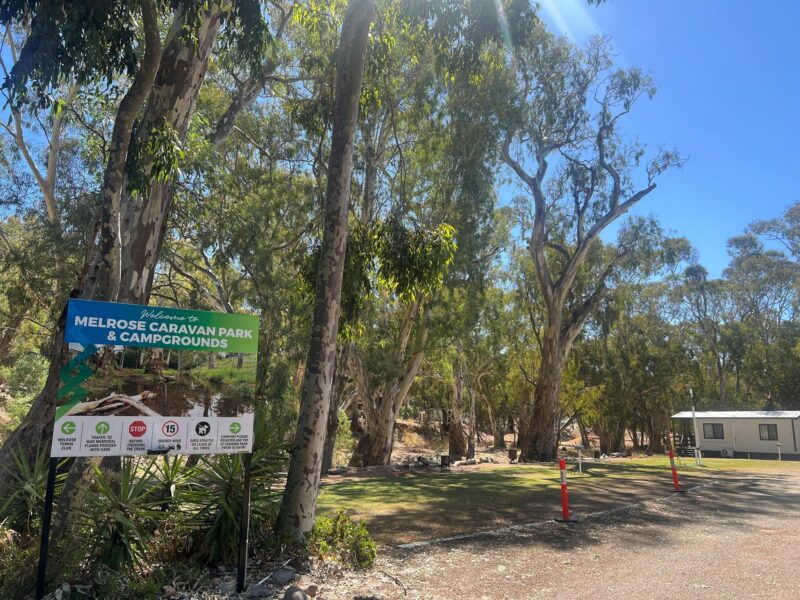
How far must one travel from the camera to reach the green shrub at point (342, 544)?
240 inches

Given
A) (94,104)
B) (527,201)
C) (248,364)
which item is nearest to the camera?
(248,364)

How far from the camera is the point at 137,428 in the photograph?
4734 millimetres

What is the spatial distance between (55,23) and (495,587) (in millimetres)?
7053

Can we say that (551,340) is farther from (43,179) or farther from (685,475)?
(43,179)

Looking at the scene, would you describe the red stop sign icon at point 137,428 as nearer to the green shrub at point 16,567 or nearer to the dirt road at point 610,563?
the green shrub at point 16,567

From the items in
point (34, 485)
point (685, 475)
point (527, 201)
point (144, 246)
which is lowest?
point (685, 475)

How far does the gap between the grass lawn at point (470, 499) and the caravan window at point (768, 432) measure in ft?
55.4

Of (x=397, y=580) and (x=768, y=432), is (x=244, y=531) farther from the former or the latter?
(x=768, y=432)

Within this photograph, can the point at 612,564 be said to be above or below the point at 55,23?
below

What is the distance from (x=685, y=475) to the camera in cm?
1656

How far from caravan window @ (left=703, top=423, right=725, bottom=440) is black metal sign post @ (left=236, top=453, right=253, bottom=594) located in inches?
1291

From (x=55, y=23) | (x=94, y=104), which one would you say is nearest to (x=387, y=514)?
(x=55, y=23)

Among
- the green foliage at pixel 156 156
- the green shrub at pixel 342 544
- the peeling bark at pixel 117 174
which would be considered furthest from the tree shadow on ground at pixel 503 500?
the green foliage at pixel 156 156

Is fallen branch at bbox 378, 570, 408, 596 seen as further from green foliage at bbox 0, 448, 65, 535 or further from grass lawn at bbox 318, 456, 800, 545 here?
green foliage at bbox 0, 448, 65, 535
